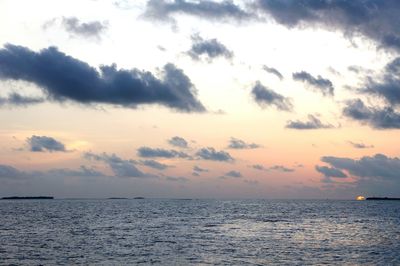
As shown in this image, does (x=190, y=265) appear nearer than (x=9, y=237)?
Yes

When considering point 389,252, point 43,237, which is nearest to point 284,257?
point 389,252

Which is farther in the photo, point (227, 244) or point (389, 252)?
point (227, 244)

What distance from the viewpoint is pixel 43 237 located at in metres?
90.9

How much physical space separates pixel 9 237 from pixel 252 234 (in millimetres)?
47296

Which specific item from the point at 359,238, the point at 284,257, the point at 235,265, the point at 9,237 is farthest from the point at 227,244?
the point at 9,237

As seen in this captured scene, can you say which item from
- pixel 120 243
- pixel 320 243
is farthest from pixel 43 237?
pixel 320 243

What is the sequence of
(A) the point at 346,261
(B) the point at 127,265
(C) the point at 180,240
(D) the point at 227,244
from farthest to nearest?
(C) the point at 180,240 → (D) the point at 227,244 → (A) the point at 346,261 → (B) the point at 127,265

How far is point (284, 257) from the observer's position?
220ft

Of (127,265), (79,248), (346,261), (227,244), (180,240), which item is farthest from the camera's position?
(180,240)

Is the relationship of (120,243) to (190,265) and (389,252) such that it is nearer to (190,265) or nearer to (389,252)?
(190,265)

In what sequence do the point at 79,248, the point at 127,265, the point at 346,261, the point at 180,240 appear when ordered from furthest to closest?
the point at 180,240
the point at 79,248
the point at 346,261
the point at 127,265

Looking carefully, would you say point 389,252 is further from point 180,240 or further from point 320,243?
point 180,240

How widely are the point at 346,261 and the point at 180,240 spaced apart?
31563 millimetres

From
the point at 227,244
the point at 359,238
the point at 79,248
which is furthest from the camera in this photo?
the point at 359,238
